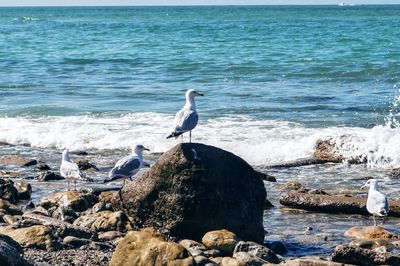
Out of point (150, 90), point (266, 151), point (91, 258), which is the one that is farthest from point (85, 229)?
point (150, 90)

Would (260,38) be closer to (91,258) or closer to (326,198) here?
(326,198)

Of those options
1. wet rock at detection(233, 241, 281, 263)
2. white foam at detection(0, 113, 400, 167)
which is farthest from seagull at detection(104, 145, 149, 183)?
white foam at detection(0, 113, 400, 167)

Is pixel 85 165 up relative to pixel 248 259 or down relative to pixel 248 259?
down

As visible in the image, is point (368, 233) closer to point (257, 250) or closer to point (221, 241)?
point (257, 250)

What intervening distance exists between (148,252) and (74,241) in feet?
5.27

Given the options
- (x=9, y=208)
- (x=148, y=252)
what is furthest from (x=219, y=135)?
(x=148, y=252)

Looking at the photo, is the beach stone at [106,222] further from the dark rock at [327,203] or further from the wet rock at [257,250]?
the dark rock at [327,203]

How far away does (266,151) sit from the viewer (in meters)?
16.3

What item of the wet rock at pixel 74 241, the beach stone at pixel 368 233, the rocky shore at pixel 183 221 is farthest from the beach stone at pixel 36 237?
the beach stone at pixel 368 233

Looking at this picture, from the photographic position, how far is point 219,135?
698 inches

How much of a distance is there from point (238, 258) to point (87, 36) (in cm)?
4762

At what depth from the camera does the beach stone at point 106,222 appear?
386 inches

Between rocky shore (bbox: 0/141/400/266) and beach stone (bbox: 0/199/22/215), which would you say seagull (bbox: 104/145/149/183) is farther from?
beach stone (bbox: 0/199/22/215)

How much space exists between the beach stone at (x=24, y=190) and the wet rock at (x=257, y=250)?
401 centimetres
